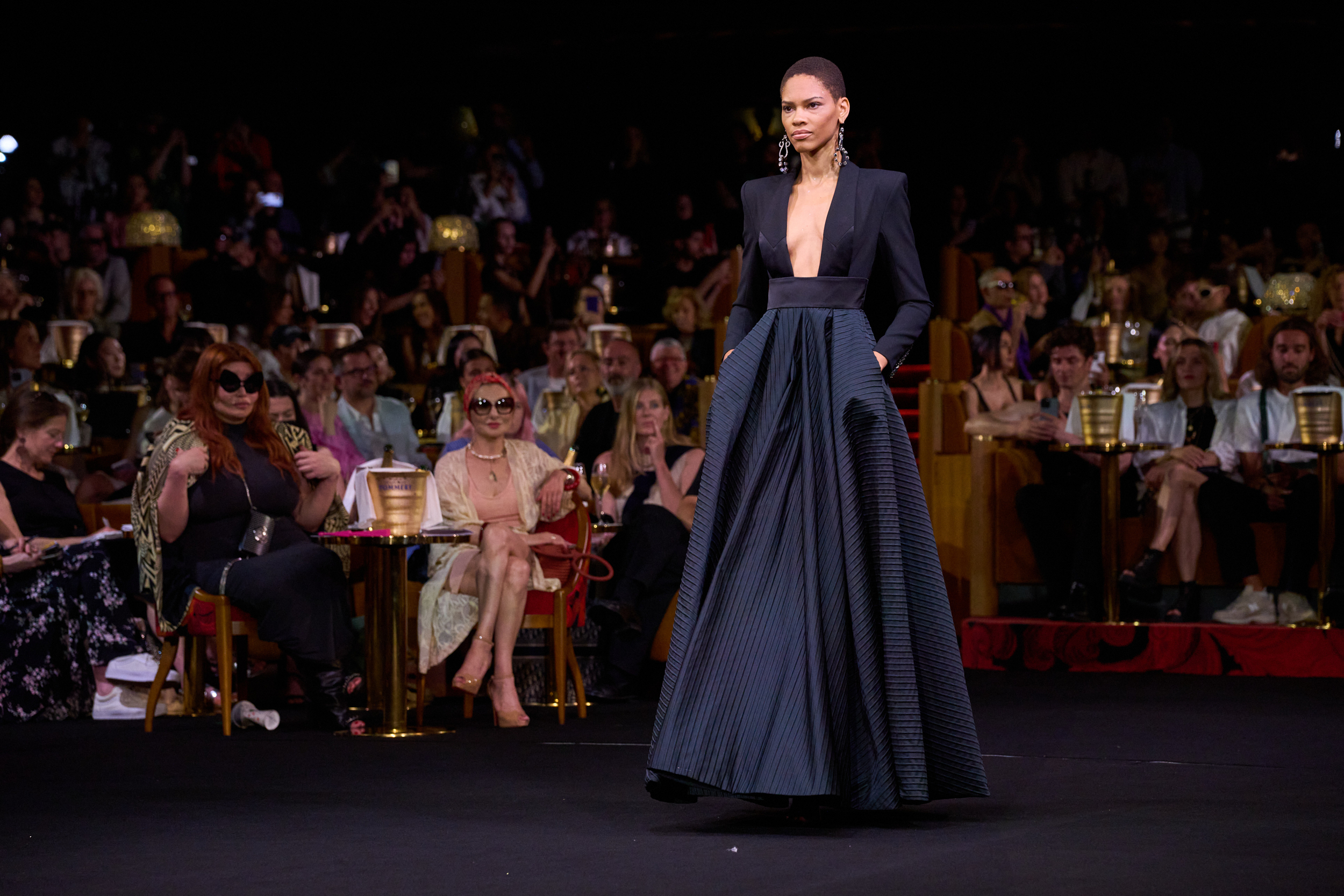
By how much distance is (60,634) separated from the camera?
5.85m

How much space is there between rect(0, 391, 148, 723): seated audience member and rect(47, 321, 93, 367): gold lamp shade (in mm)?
3205

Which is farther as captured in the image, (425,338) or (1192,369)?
(425,338)

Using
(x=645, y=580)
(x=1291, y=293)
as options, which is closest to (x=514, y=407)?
(x=645, y=580)

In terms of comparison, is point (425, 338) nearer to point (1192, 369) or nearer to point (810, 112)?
point (1192, 369)

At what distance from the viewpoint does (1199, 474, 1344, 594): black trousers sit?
6.44 metres

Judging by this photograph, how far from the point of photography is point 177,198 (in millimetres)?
11844

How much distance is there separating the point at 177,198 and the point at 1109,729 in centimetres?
871

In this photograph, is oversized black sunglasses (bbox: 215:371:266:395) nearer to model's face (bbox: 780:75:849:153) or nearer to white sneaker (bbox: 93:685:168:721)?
white sneaker (bbox: 93:685:168:721)

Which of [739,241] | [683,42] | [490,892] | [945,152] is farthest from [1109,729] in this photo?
[683,42]

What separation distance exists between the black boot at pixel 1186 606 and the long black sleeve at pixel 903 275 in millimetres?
3587

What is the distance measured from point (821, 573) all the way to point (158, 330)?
22.7 ft

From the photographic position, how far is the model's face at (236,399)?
538 cm

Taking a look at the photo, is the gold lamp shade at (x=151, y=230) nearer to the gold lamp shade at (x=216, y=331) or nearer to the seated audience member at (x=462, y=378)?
the gold lamp shade at (x=216, y=331)

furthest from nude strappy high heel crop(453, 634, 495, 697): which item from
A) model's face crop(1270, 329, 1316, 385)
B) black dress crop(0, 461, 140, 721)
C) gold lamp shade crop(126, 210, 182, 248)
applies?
gold lamp shade crop(126, 210, 182, 248)
